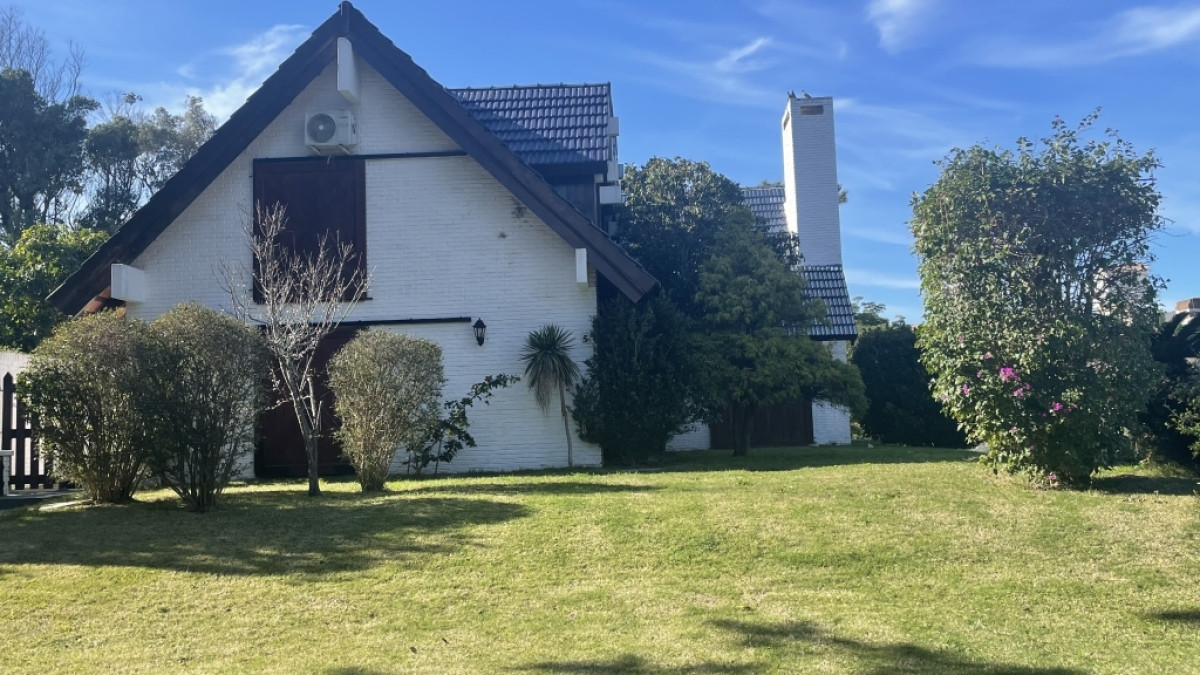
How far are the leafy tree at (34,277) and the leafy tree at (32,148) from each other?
1284 centimetres

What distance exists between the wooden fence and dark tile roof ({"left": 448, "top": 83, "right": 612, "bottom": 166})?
8243mm

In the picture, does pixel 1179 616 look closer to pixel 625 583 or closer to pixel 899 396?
pixel 625 583

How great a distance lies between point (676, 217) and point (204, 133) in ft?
90.7

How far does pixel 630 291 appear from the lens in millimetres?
13641

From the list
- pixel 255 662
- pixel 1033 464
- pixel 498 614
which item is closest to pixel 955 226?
pixel 1033 464

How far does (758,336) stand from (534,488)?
712 centimetres

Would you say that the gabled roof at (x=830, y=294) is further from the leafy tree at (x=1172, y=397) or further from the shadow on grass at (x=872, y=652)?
the shadow on grass at (x=872, y=652)

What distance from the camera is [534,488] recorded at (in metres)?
10.4

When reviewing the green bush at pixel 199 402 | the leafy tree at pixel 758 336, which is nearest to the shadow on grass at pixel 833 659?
the green bush at pixel 199 402

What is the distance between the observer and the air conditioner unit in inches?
572

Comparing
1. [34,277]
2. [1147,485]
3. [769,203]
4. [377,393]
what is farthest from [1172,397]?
[34,277]

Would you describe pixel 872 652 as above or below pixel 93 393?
below

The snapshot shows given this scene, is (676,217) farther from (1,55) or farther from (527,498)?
(1,55)

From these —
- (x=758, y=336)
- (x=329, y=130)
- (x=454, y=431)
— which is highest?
(x=329, y=130)
